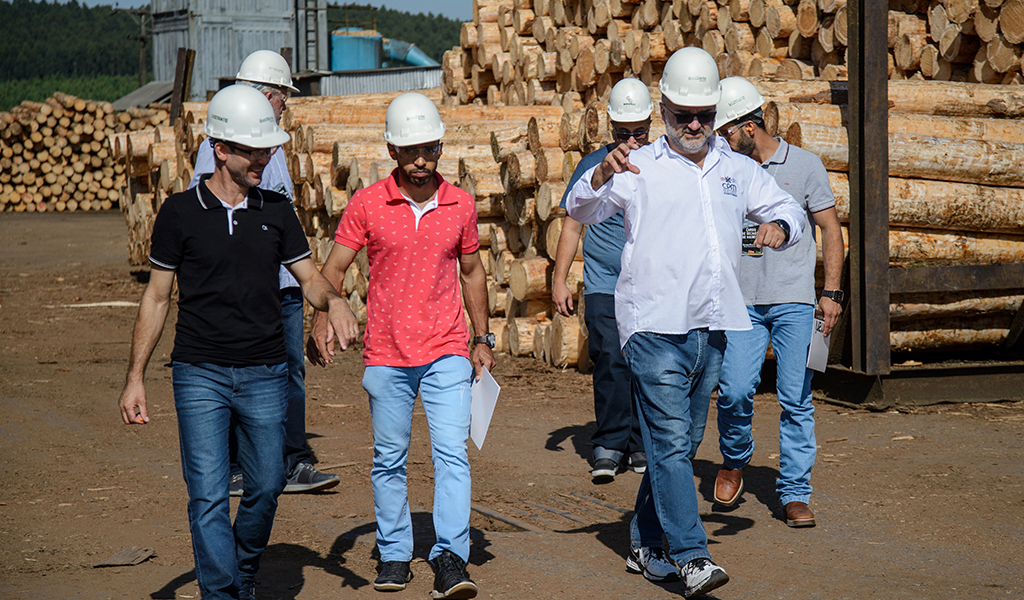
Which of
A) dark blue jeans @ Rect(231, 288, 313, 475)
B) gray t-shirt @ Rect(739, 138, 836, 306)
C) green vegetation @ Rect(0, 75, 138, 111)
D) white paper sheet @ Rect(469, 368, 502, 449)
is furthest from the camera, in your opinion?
green vegetation @ Rect(0, 75, 138, 111)

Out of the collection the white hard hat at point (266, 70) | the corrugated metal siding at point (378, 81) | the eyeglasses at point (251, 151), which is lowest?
the eyeglasses at point (251, 151)

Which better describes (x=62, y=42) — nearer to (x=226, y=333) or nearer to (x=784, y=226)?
(x=226, y=333)

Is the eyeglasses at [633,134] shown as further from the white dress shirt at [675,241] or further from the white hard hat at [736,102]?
the white dress shirt at [675,241]

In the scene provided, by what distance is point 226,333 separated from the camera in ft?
12.3

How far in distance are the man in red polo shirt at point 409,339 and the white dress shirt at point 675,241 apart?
2.19ft

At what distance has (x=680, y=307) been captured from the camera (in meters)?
4.10

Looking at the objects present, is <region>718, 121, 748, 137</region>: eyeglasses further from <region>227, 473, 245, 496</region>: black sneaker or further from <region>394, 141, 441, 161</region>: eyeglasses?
<region>227, 473, 245, 496</region>: black sneaker

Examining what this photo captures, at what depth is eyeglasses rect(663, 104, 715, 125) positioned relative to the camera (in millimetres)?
4137

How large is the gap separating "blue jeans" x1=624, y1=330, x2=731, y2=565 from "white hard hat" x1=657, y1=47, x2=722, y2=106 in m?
0.91

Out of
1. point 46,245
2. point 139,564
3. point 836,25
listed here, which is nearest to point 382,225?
point 139,564

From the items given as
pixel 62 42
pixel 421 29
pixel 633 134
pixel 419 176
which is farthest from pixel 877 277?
pixel 421 29

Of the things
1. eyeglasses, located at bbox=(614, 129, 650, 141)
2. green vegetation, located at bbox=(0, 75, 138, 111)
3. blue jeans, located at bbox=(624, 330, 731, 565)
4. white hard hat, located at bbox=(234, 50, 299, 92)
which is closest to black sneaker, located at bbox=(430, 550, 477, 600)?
blue jeans, located at bbox=(624, 330, 731, 565)

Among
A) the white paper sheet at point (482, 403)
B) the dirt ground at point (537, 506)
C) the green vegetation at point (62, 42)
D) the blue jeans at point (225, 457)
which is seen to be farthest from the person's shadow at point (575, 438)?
the green vegetation at point (62, 42)

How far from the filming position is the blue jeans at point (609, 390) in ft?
20.4
